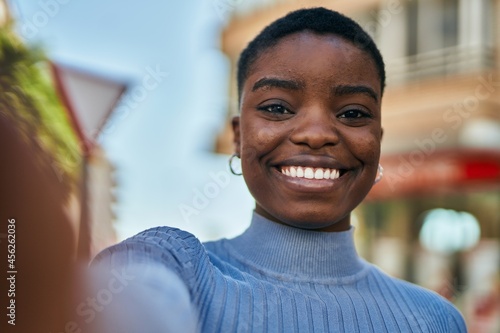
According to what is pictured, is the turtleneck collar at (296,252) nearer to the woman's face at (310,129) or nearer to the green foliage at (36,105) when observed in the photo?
the woman's face at (310,129)

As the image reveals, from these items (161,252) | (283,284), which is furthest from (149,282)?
(283,284)

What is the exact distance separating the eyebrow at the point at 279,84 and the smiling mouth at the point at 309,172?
153 millimetres

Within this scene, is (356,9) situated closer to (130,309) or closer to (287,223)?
(287,223)

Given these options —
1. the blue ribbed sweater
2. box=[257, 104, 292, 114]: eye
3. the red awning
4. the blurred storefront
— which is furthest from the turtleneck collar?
the red awning

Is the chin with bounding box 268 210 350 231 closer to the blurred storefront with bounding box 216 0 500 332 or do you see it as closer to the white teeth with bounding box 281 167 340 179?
the white teeth with bounding box 281 167 340 179

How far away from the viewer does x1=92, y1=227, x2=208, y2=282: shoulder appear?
90cm

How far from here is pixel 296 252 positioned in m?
1.29

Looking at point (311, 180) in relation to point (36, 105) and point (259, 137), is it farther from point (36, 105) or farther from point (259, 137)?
point (36, 105)

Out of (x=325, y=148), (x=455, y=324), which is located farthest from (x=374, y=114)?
(x=455, y=324)

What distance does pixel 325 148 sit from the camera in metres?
1.21

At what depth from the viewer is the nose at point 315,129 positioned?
1.18 metres

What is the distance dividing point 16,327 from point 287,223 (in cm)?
76

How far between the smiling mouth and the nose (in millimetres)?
47

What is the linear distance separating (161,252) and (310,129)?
1.27ft
